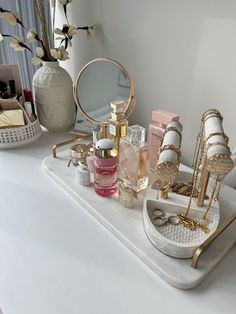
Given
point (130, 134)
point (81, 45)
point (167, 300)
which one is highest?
point (81, 45)

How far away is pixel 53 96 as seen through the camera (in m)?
0.88

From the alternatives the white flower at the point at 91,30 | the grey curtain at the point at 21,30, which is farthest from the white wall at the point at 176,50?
the grey curtain at the point at 21,30

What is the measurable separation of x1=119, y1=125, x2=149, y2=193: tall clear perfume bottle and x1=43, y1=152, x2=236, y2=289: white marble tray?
47mm

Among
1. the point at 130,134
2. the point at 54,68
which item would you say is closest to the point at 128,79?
the point at 130,134

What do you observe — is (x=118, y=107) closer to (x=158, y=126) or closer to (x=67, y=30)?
(x=158, y=126)

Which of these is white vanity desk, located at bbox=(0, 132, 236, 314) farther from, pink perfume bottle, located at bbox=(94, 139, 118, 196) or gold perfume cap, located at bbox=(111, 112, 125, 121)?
gold perfume cap, located at bbox=(111, 112, 125, 121)

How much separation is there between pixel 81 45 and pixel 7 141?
1.41 feet

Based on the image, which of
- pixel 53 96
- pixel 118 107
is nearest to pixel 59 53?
pixel 53 96

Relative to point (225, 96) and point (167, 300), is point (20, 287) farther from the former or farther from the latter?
point (225, 96)

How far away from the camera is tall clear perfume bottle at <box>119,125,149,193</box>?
60 cm

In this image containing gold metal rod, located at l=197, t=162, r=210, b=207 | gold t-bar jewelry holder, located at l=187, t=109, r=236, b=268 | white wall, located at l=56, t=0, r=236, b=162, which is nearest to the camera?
gold t-bar jewelry holder, located at l=187, t=109, r=236, b=268

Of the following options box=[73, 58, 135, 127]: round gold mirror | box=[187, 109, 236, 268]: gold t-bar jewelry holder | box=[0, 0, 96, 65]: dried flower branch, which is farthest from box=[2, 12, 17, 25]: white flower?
box=[187, 109, 236, 268]: gold t-bar jewelry holder

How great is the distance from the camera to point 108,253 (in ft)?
1.65

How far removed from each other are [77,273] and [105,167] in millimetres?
232
